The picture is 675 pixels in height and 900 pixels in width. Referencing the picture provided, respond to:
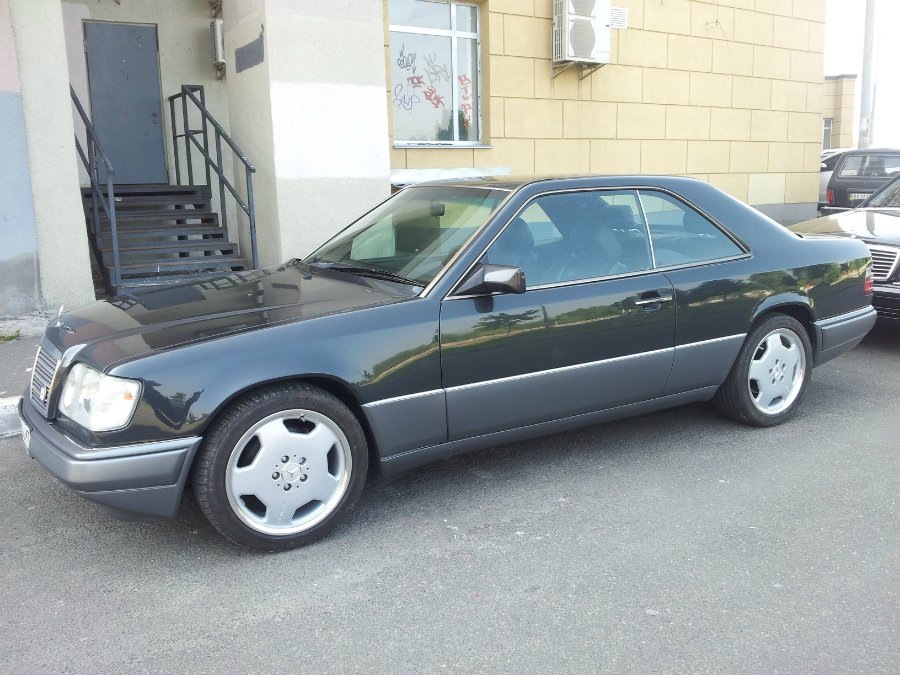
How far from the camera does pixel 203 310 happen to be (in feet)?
11.8

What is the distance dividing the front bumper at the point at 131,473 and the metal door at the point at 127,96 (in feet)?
25.5

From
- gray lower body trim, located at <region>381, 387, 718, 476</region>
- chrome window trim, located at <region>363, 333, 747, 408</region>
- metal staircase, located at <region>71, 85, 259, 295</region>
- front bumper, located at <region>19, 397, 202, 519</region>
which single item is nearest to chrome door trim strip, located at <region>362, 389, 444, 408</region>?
chrome window trim, located at <region>363, 333, 747, 408</region>

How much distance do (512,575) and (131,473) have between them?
150cm

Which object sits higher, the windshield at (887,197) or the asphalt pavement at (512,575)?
the windshield at (887,197)

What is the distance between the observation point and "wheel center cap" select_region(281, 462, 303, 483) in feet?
10.7

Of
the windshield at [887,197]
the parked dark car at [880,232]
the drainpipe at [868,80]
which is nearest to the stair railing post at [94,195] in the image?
the parked dark car at [880,232]

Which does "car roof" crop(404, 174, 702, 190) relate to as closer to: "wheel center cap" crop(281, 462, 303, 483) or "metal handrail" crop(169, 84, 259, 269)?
"wheel center cap" crop(281, 462, 303, 483)

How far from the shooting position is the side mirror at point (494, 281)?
3.56 m

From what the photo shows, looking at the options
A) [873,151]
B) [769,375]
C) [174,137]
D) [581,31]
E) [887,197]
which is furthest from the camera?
Answer: [873,151]

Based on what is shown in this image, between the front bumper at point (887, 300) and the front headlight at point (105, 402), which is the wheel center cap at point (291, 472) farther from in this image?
the front bumper at point (887, 300)

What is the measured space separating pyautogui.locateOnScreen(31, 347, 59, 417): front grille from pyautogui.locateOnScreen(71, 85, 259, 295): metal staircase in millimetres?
4045

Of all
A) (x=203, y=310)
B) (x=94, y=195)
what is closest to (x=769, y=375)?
(x=203, y=310)

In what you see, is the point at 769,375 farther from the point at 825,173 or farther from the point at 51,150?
the point at 825,173

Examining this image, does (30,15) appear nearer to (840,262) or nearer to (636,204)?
(636,204)
